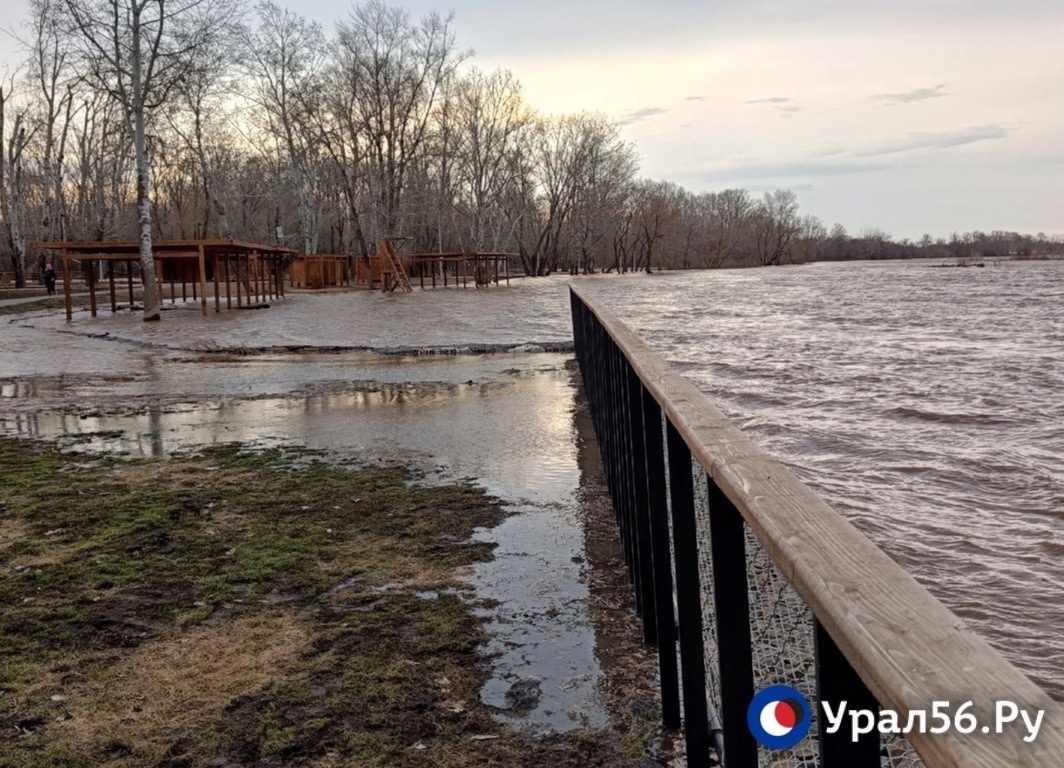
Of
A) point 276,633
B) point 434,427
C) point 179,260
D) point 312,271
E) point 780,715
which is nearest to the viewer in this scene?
point 780,715

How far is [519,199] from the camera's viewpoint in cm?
7319

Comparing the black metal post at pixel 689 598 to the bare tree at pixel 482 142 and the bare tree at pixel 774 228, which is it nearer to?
the bare tree at pixel 482 142

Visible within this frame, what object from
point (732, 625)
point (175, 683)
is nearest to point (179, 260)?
point (175, 683)

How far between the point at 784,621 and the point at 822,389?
915 centimetres

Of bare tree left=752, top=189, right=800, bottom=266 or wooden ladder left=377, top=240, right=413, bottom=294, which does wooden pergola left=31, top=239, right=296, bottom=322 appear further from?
bare tree left=752, top=189, right=800, bottom=266

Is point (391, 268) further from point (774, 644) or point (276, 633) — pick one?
point (774, 644)

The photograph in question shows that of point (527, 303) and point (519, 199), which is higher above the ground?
point (519, 199)

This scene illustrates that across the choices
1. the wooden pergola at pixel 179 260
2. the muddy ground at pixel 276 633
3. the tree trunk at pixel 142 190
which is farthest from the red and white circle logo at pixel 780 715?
the tree trunk at pixel 142 190

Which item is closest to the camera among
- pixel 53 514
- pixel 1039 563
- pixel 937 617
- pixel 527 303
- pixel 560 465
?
pixel 937 617

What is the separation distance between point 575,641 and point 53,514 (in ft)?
10.6

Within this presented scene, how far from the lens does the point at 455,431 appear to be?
8.08 m

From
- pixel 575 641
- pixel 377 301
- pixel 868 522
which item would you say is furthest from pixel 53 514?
pixel 377 301

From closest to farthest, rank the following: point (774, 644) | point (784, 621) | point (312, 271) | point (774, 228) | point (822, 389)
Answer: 1. point (784, 621)
2. point (774, 644)
3. point (822, 389)
4. point (312, 271)
5. point (774, 228)

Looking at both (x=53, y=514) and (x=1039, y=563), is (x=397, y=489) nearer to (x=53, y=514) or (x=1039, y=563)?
(x=53, y=514)
